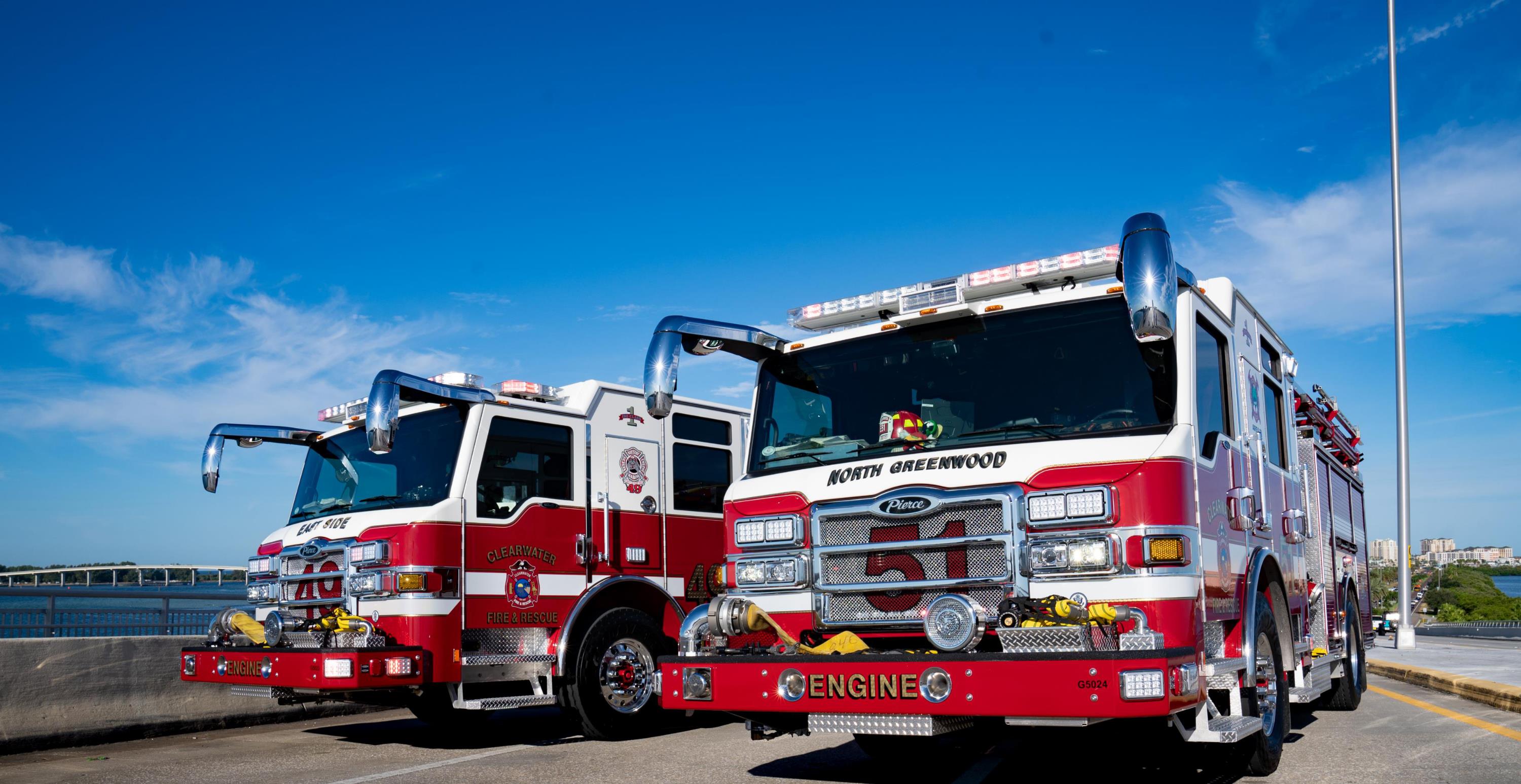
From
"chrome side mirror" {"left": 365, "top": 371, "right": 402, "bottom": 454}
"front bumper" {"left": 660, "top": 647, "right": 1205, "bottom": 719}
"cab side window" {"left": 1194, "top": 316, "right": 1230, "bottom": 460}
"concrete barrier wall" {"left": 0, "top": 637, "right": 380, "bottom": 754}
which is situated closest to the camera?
"front bumper" {"left": 660, "top": 647, "right": 1205, "bottom": 719}

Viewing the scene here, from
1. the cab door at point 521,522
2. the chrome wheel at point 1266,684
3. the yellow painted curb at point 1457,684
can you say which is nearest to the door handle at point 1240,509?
the chrome wheel at point 1266,684

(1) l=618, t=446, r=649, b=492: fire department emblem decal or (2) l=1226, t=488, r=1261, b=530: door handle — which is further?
(1) l=618, t=446, r=649, b=492: fire department emblem decal

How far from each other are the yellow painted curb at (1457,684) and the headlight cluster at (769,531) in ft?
23.9

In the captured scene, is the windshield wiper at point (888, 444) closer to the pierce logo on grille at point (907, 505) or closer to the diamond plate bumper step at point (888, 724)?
the pierce logo on grille at point (907, 505)

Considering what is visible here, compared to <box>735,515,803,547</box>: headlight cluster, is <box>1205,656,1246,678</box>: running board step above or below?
below

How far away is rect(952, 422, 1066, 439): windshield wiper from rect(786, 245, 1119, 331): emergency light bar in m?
0.72

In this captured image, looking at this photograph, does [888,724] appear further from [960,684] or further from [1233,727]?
[1233,727]

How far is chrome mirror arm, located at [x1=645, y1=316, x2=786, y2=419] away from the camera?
630 cm

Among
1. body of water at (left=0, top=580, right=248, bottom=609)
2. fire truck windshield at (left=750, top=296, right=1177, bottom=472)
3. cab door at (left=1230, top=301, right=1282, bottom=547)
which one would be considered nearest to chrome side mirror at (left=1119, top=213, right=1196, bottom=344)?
fire truck windshield at (left=750, top=296, right=1177, bottom=472)

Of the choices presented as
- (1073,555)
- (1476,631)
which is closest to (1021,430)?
(1073,555)

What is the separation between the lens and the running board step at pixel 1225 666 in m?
5.20

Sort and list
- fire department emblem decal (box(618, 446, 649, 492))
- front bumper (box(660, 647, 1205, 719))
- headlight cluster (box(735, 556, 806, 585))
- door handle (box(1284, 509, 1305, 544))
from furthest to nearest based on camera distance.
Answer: fire department emblem decal (box(618, 446, 649, 492)) < door handle (box(1284, 509, 1305, 544)) < headlight cluster (box(735, 556, 806, 585)) < front bumper (box(660, 647, 1205, 719))

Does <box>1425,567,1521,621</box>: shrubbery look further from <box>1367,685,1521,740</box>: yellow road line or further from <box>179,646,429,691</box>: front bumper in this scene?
<box>179,646,429,691</box>: front bumper

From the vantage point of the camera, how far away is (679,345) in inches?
252
